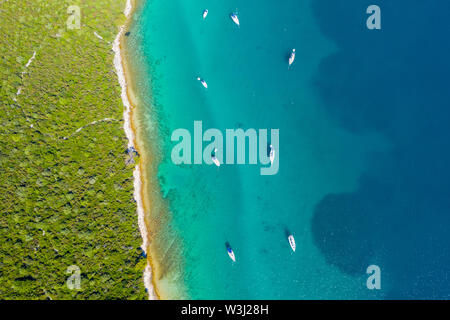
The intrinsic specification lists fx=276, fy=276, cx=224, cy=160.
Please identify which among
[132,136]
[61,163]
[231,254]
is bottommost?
[231,254]

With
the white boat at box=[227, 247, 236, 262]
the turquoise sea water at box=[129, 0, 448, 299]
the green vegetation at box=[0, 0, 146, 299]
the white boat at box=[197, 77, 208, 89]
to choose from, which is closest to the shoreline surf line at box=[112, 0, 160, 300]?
the green vegetation at box=[0, 0, 146, 299]

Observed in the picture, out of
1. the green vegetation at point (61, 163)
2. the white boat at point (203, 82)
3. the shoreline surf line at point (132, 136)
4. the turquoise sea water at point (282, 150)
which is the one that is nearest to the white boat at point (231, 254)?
the turquoise sea water at point (282, 150)

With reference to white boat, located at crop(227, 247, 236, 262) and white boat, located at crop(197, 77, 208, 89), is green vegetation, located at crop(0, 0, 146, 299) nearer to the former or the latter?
white boat, located at crop(227, 247, 236, 262)

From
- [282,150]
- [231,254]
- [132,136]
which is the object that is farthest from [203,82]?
[231,254]

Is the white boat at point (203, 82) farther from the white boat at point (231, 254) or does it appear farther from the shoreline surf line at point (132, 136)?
the white boat at point (231, 254)

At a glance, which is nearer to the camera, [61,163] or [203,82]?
[61,163]

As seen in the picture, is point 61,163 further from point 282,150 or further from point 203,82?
point 282,150
